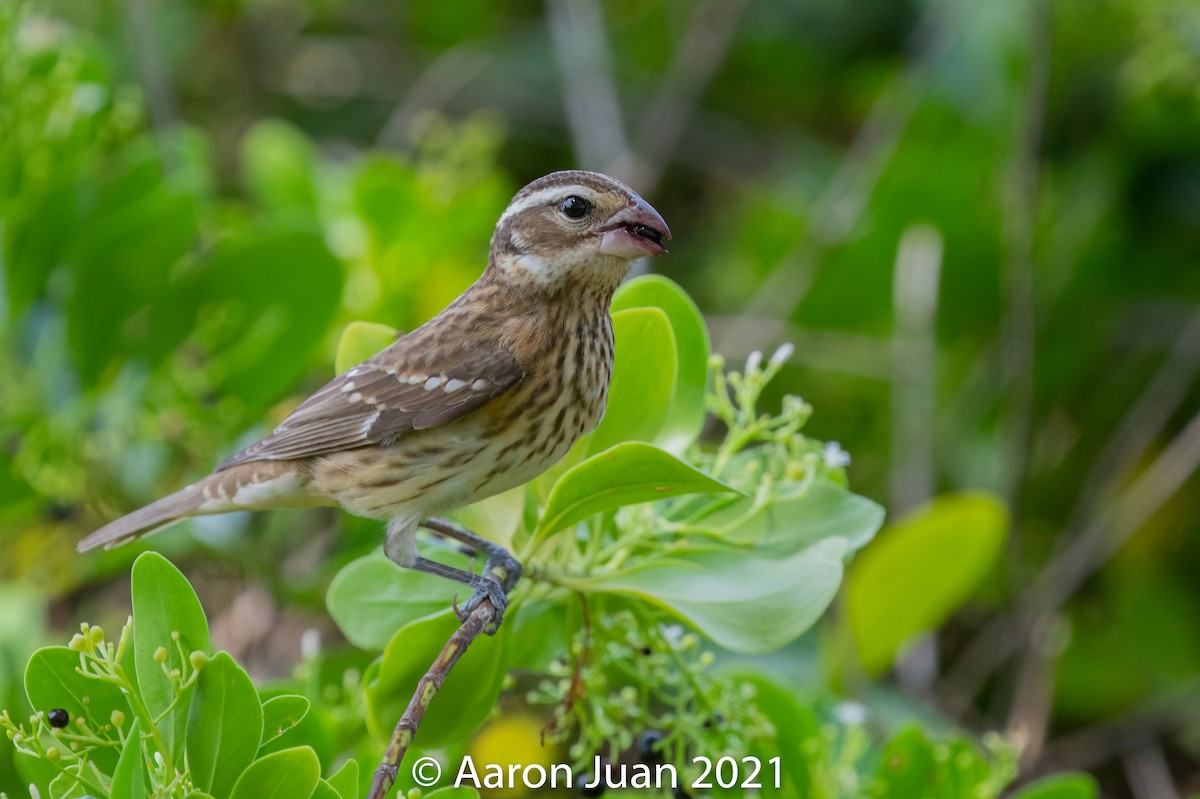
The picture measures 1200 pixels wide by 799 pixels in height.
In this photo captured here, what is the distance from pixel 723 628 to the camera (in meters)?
2.39

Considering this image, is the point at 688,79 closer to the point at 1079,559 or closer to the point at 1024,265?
the point at 1024,265

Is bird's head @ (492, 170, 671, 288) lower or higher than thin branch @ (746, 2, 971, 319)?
lower

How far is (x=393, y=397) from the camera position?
2977 mm

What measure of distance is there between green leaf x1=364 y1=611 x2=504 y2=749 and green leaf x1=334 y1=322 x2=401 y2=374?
635 millimetres

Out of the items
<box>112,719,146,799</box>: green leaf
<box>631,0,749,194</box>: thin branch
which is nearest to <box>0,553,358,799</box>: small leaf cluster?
<box>112,719,146,799</box>: green leaf

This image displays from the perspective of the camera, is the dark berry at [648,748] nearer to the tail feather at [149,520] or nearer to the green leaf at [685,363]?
the green leaf at [685,363]

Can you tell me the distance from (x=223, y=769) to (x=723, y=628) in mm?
882

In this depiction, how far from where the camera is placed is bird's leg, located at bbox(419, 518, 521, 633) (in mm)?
2400

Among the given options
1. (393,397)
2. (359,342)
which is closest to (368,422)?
(393,397)

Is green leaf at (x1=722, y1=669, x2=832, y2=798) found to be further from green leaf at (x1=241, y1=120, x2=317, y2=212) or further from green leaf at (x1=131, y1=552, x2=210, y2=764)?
green leaf at (x1=241, y1=120, x2=317, y2=212)

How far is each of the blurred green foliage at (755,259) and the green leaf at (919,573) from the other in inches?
0.5

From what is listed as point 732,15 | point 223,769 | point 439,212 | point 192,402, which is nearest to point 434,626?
point 223,769

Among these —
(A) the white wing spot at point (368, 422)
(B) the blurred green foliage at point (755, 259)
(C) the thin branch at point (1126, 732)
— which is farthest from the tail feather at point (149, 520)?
(C) the thin branch at point (1126, 732)

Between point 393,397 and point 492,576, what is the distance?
0.63 metres
